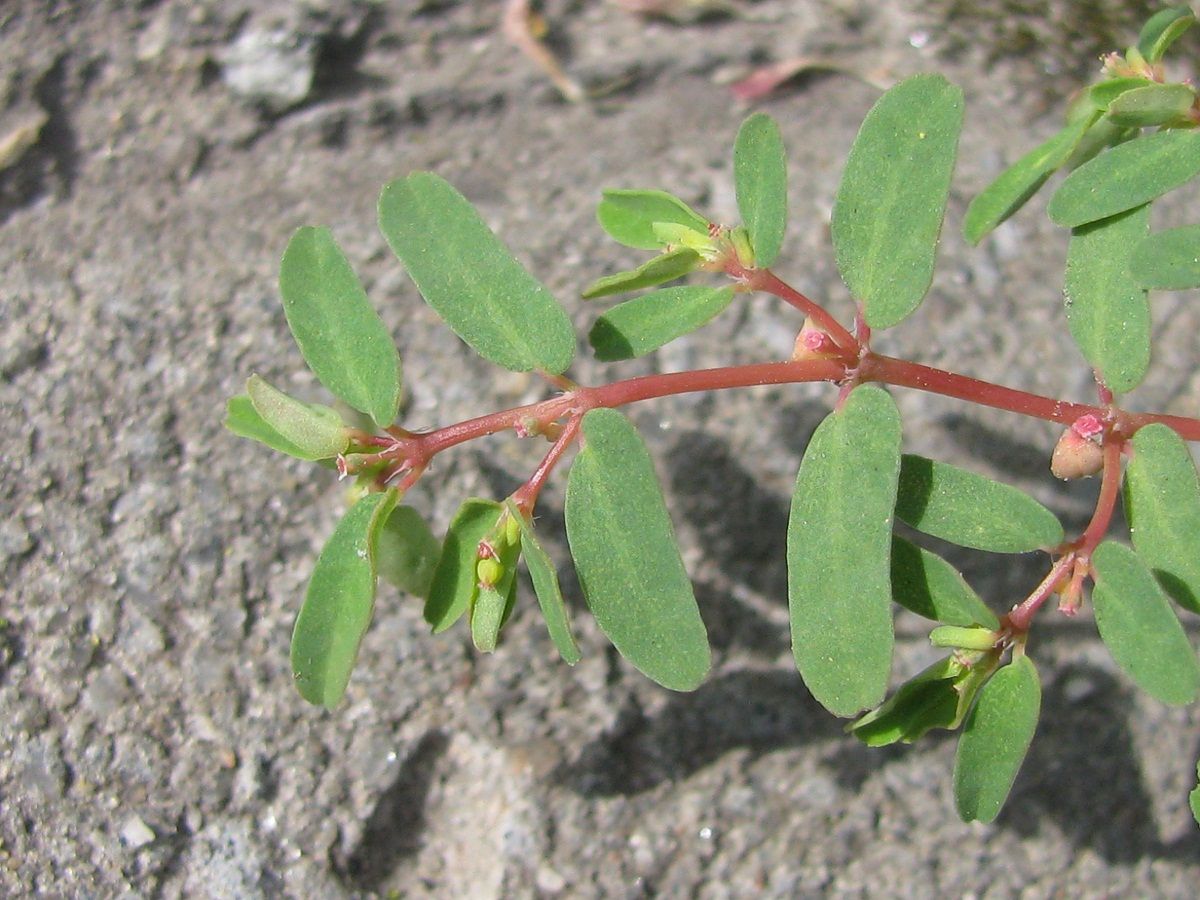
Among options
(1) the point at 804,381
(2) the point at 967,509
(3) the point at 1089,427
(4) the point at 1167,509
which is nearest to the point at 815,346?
(1) the point at 804,381

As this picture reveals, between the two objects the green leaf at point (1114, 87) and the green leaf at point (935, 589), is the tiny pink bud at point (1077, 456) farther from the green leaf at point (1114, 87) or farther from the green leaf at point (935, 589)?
the green leaf at point (1114, 87)

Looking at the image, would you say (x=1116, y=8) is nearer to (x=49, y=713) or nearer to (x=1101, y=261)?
(x=1101, y=261)

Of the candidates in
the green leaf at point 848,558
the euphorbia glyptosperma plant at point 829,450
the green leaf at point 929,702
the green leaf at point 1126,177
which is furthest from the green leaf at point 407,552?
the green leaf at point 1126,177

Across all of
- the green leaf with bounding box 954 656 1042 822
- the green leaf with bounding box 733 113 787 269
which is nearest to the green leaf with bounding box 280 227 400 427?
the green leaf with bounding box 733 113 787 269

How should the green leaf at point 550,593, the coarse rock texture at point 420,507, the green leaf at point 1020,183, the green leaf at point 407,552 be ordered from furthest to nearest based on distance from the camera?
the coarse rock texture at point 420,507 < the green leaf at point 1020,183 < the green leaf at point 407,552 < the green leaf at point 550,593

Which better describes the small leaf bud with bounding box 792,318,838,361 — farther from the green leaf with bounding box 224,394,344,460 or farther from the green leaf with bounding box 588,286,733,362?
the green leaf with bounding box 224,394,344,460

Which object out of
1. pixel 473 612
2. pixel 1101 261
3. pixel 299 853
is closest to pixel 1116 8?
pixel 1101 261

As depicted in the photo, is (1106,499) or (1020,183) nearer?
(1106,499)

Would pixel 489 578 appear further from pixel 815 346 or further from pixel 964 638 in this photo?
pixel 964 638
